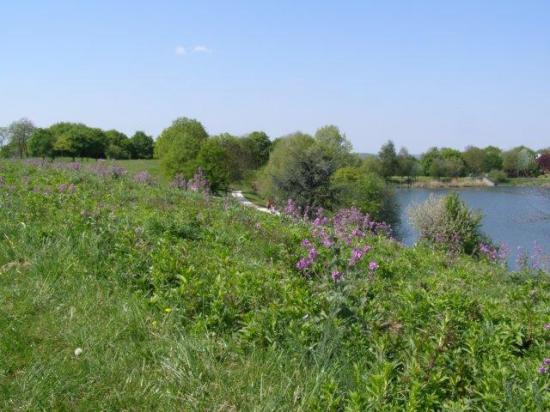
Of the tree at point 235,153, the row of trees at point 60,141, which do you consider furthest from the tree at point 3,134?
the tree at point 235,153

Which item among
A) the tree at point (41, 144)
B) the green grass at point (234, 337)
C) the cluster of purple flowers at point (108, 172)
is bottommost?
the green grass at point (234, 337)

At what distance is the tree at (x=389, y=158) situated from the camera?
333ft

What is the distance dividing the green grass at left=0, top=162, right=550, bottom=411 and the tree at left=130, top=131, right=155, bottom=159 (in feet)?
301

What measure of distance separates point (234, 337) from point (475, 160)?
431 ft

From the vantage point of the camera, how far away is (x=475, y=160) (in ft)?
410

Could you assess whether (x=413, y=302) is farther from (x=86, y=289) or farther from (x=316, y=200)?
(x=316, y=200)

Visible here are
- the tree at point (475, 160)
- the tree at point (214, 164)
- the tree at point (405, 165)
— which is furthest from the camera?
the tree at point (475, 160)

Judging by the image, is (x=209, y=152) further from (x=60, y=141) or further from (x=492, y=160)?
(x=492, y=160)

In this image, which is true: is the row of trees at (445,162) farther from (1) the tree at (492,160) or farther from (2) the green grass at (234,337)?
(2) the green grass at (234,337)

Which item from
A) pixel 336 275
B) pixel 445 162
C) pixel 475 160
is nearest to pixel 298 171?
pixel 336 275

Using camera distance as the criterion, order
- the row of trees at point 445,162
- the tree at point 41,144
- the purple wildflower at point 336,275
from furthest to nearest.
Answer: the row of trees at point 445,162, the tree at point 41,144, the purple wildflower at point 336,275

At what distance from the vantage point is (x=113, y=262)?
464 centimetres

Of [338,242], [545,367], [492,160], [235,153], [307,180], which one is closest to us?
[545,367]

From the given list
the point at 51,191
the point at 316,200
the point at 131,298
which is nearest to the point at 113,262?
the point at 131,298
